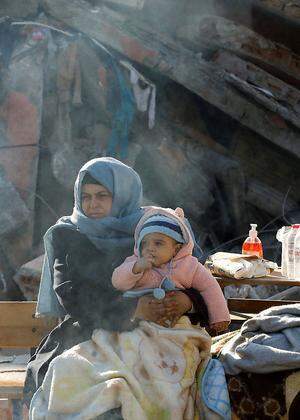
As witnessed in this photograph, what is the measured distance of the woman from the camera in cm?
269

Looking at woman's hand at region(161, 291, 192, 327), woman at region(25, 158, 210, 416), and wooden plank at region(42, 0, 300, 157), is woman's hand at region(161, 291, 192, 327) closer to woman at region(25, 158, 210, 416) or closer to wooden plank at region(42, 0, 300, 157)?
woman at region(25, 158, 210, 416)

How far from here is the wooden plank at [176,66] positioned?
26.2 ft

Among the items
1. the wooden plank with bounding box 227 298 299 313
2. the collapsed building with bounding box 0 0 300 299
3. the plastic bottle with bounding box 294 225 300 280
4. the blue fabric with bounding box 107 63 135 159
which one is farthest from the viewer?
the blue fabric with bounding box 107 63 135 159

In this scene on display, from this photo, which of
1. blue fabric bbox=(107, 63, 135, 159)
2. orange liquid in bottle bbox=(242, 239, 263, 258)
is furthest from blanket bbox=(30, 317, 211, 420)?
blue fabric bbox=(107, 63, 135, 159)

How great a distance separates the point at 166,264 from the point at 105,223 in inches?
13.5

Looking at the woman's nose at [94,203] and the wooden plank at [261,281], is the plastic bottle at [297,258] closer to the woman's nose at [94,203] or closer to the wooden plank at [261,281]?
the wooden plank at [261,281]

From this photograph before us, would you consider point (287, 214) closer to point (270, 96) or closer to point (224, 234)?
point (224, 234)

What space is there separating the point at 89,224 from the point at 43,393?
77 centimetres

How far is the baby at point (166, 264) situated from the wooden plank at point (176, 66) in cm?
548

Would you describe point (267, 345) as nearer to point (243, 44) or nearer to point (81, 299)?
point (81, 299)

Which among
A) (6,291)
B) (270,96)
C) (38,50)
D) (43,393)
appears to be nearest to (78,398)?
(43,393)

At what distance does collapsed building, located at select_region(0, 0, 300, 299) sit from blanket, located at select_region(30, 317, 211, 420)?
4.18 meters

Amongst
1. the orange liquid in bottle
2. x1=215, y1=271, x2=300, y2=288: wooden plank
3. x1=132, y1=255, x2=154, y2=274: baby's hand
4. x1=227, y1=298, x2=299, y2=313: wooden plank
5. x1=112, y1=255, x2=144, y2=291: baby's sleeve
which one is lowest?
x1=227, y1=298, x2=299, y2=313: wooden plank

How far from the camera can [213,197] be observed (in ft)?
26.2
